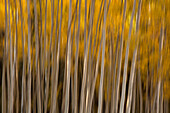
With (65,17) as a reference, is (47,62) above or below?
below

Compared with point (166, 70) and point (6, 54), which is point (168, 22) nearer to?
point (166, 70)

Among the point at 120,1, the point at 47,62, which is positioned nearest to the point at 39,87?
the point at 47,62

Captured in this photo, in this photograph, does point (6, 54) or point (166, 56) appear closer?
point (6, 54)

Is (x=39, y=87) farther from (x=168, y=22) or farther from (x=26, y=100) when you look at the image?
(x=168, y=22)

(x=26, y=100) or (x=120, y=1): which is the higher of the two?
(x=120, y=1)

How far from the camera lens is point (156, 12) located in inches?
24.5

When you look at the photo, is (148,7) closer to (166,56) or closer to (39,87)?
Answer: (166,56)

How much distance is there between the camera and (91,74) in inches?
22.4

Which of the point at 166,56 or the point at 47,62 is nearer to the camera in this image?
the point at 47,62

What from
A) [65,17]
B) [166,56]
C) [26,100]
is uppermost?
[65,17]

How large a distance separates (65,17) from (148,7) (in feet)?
0.75

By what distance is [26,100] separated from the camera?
61 cm

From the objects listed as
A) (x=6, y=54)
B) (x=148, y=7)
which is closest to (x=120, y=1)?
(x=148, y=7)

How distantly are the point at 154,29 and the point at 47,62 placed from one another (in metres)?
0.28
